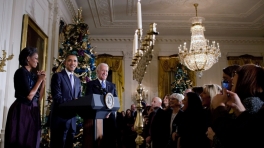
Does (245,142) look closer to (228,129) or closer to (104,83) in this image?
(228,129)

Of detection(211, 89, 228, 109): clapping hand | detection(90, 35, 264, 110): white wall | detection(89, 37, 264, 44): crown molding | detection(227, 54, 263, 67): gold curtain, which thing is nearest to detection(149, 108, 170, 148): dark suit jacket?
detection(211, 89, 228, 109): clapping hand

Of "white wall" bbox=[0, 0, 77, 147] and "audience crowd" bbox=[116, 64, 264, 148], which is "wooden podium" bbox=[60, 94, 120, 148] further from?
"white wall" bbox=[0, 0, 77, 147]

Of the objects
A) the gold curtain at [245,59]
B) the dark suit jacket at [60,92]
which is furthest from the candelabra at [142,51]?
the gold curtain at [245,59]

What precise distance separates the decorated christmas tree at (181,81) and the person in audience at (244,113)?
689 cm

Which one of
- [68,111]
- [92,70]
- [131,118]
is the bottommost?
[131,118]

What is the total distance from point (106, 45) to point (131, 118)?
3529 mm

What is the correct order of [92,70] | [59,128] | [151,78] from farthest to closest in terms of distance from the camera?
[151,78] < [92,70] < [59,128]

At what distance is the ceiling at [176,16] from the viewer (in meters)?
6.68

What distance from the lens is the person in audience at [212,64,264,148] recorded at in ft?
3.88

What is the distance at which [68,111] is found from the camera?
1.85m

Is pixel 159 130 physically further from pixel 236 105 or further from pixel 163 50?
pixel 163 50

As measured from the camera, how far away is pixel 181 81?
332 inches

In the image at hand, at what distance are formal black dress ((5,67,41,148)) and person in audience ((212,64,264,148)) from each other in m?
1.75

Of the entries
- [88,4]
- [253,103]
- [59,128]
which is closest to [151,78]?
[88,4]
